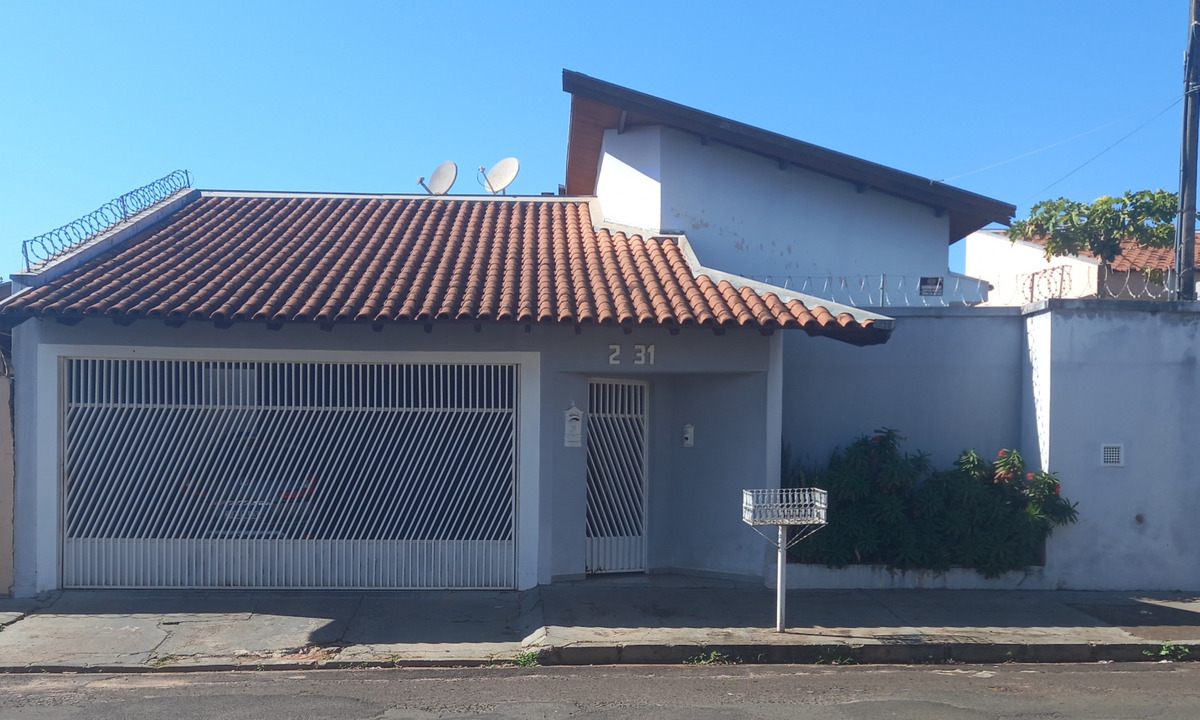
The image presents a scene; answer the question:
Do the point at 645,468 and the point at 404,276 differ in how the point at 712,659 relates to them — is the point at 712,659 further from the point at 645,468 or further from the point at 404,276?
the point at 404,276

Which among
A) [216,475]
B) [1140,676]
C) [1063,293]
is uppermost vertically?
[1063,293]

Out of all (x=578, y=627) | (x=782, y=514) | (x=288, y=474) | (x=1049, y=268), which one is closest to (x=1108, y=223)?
(x=1049, y=268)

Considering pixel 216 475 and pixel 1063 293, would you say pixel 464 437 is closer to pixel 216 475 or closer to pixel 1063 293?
pixel 216 475

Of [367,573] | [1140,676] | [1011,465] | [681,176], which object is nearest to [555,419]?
[367,573]

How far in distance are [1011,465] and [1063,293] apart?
6.69 feet

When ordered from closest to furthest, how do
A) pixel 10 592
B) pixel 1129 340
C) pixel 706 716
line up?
1. pixel 706 716
2. pixel 10 592
3. pixel 1129 340

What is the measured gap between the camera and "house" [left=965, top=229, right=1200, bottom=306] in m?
11.3

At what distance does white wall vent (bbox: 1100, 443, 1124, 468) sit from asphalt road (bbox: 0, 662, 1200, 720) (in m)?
2.82

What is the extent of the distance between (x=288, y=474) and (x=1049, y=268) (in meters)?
9.89

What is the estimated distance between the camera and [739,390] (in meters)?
10.0

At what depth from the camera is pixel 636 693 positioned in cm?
668

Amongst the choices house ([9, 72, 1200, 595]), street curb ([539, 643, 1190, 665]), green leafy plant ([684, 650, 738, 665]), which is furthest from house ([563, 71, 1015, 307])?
green leafy plant ([684, 650, 738, 665])

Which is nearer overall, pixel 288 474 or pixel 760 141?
pixel 288 474

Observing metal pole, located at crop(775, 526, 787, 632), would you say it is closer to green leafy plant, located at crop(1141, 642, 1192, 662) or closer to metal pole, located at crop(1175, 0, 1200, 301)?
green leafy plant, located at crop(1141, 642, 1192, 662)
